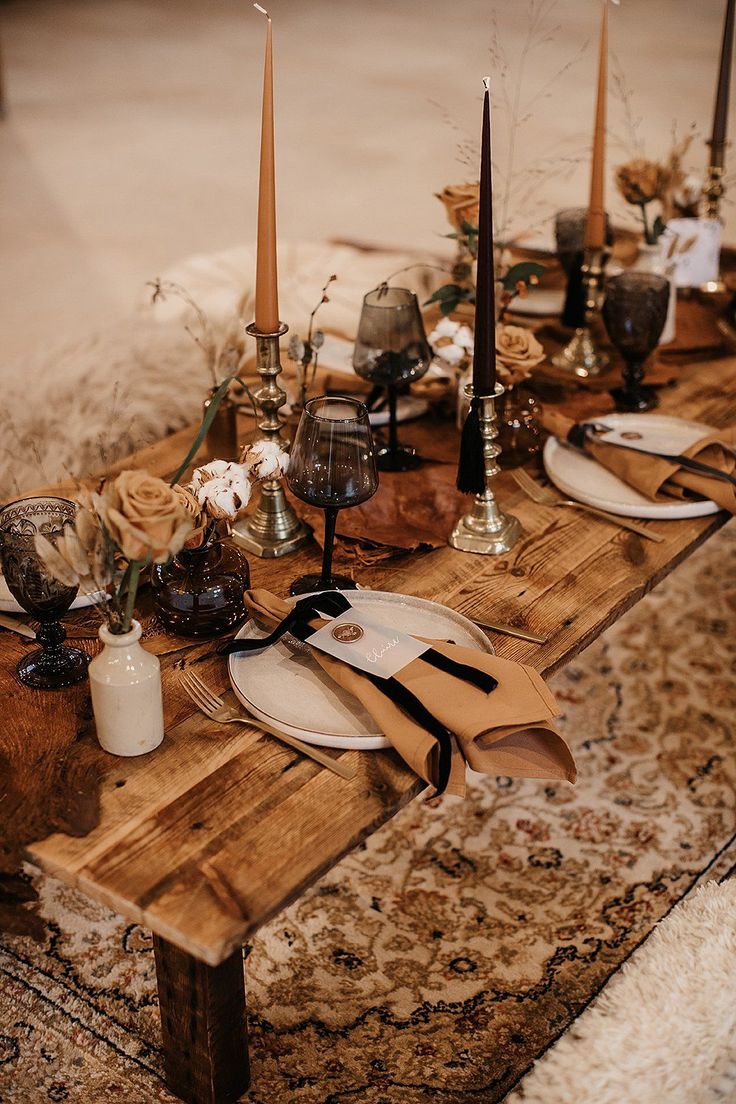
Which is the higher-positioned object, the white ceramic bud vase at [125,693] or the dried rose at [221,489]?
the dried rose at [221,489]

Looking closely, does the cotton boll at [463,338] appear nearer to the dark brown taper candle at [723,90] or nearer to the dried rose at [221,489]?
the dried rose at [221,489]

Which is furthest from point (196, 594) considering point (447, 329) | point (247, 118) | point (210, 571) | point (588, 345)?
point (247, 118)

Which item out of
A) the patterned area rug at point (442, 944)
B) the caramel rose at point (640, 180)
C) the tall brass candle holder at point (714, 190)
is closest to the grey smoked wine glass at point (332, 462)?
the patterned area rug at point (442, 944)

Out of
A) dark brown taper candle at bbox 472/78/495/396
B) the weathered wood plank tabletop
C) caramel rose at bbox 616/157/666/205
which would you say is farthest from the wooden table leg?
caramel rose at bbox 616/157/666/205

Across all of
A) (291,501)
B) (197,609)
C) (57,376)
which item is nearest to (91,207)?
(57,376)

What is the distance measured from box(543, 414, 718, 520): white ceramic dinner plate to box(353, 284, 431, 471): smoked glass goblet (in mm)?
247

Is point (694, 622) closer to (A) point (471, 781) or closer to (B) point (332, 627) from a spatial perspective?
(A) point (471, 781)

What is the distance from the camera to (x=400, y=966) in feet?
4.97

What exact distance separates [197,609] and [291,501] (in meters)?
0.33

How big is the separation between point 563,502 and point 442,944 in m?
0.63

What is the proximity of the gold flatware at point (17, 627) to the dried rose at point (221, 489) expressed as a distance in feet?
0.82

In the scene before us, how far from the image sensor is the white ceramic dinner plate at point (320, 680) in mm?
1116

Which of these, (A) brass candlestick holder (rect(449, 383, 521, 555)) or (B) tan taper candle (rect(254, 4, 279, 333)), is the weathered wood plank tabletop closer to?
(A) brass candlestick holder (rect(449, 383, 521, 555))

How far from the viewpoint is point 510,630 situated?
1.29 meters
